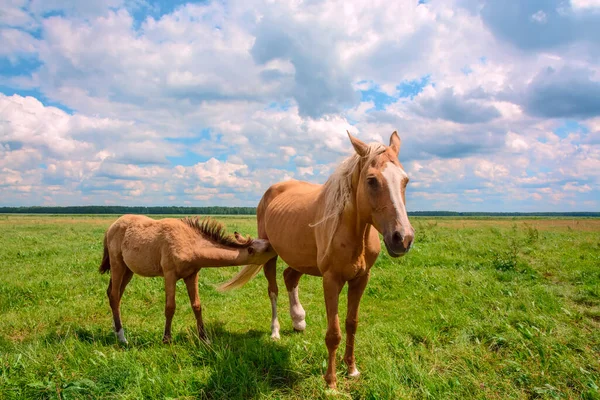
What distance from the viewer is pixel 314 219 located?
417 centimetres

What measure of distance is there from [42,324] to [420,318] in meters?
6.30

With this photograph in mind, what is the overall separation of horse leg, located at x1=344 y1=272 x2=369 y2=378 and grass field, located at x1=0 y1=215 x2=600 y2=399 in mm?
147

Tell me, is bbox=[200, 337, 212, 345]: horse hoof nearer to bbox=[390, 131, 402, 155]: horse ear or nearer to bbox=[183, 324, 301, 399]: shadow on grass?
bbox=[183, 324, 301, 399]: shadow on grass

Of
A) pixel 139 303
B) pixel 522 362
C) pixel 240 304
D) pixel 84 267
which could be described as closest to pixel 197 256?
pixel 240 304

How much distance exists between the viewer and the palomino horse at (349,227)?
9.57 ft

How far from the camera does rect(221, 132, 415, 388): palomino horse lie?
2916 mm

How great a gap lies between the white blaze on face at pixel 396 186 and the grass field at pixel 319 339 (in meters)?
1.77

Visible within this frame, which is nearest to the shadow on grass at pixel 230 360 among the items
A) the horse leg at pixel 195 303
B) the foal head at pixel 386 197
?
the horse leg at pixel 195 303

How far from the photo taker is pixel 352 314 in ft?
12.8

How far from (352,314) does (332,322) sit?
0.45 m

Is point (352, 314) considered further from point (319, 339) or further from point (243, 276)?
point (243, 276)

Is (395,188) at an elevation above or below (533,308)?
above

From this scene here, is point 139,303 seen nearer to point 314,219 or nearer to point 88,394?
point 88,394

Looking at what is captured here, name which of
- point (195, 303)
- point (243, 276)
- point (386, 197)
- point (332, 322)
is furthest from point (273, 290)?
point (386, 197)
